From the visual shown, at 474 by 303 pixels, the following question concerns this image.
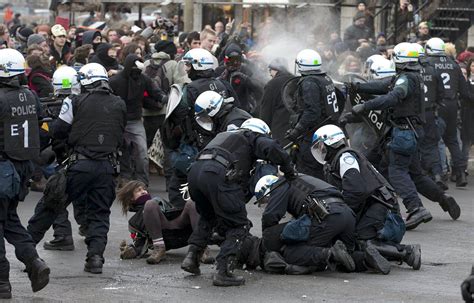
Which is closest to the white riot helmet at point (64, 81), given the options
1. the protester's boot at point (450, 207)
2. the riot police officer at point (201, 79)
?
the riot police officer at point (201, 79)

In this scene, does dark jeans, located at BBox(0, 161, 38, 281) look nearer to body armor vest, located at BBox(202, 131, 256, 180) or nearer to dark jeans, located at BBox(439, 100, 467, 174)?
body armor vest, located at BBox(202, 131, 256, 180)

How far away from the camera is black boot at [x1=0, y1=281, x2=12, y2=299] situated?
881 cm

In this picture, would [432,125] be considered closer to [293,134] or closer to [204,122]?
[293,134]

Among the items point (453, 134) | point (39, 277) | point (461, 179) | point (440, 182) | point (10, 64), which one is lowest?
point (461, 179)

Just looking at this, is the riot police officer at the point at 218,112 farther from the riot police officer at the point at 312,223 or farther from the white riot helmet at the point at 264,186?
the riot police officer at the point at 312,223

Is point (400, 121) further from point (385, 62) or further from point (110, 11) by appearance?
point (110, 11)

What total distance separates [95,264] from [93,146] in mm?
967

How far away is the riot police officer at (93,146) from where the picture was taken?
9.95 meters

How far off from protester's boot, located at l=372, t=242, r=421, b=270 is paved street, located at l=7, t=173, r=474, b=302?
77mm

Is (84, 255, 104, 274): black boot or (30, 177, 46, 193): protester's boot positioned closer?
(84, 255, 104, 274): black boot

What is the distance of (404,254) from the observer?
10.2 meters

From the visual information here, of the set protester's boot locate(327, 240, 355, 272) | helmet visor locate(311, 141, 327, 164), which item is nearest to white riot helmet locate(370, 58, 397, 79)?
helmet visor locate(311, 141, 327, 164)

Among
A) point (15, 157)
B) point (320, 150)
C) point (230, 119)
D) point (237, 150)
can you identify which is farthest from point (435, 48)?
point (15, 157)

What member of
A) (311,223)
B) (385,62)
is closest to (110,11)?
(385,62)
